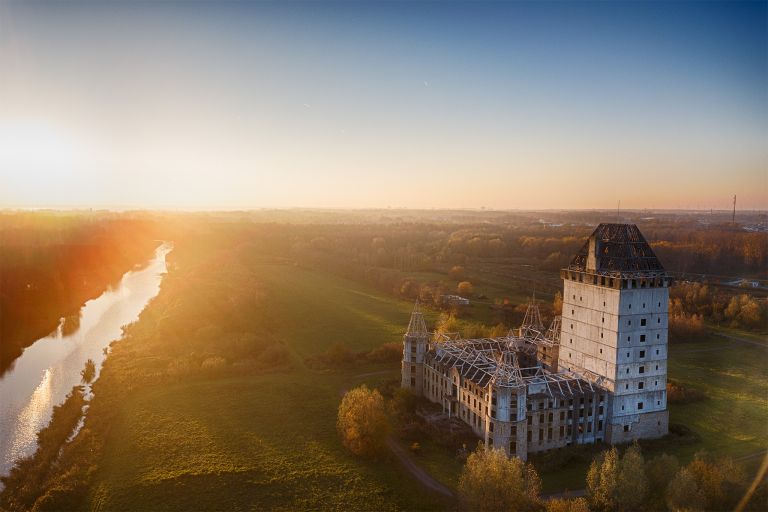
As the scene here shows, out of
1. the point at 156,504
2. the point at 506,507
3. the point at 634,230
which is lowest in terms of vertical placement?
the point at 156,504

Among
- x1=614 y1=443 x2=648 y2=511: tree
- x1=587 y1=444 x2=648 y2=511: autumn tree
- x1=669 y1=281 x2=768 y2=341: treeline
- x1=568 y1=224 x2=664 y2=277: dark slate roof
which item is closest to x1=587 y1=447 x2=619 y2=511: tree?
x1=587 y1=444 x2=648 y2=511: autumn tree

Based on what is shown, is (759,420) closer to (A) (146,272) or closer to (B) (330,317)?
(B) (330,317)

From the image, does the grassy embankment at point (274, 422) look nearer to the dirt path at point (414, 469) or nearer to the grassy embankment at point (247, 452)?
the grassy embankment at point (247, 452)

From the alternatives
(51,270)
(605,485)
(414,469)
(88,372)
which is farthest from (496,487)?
(51,270)

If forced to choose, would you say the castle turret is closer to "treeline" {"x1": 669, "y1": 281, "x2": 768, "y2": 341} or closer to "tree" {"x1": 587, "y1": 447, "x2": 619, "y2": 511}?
"tree" {"x1": 587, "y1": 447, "x2": 619, "y2": 511}

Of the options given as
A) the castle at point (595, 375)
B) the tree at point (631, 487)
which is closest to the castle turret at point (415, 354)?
the castle at point (595, 375)

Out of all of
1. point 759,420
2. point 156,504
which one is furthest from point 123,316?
point 759,420
